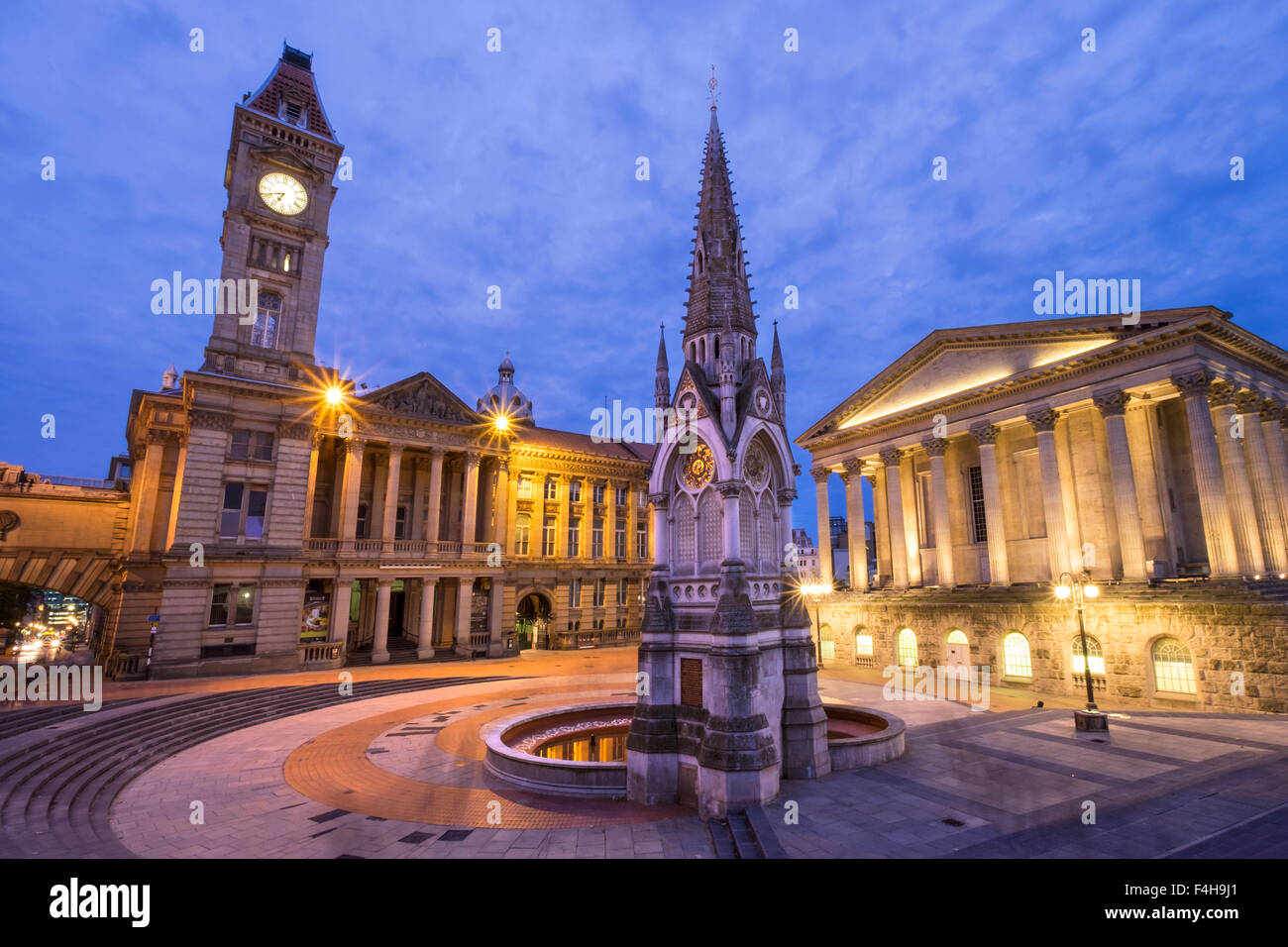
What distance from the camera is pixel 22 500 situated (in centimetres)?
2931

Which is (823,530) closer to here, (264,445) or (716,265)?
(716,265)

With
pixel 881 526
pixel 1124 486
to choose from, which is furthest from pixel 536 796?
pixel 881 526

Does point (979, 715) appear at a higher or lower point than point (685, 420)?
lower

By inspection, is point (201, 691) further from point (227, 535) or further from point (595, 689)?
point (595, 689)

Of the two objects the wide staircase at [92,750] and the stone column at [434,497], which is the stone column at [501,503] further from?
the wide staircase at [92,750]

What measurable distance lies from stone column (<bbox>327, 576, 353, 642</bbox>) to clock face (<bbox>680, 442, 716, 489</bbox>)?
85.7 ft

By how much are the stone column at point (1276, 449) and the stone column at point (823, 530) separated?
69.0 ft

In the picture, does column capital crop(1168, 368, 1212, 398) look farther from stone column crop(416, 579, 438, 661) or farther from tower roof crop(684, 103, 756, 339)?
stone column crop(416, 579, 438, 661)

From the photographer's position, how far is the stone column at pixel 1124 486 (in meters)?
24.7

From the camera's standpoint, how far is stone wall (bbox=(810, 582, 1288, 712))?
65.3 feet

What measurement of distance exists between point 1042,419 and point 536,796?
29224mm


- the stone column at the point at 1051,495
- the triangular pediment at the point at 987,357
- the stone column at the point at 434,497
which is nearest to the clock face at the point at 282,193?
the stone column at the point at 434,497

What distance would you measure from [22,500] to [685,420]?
36721 millimetres
